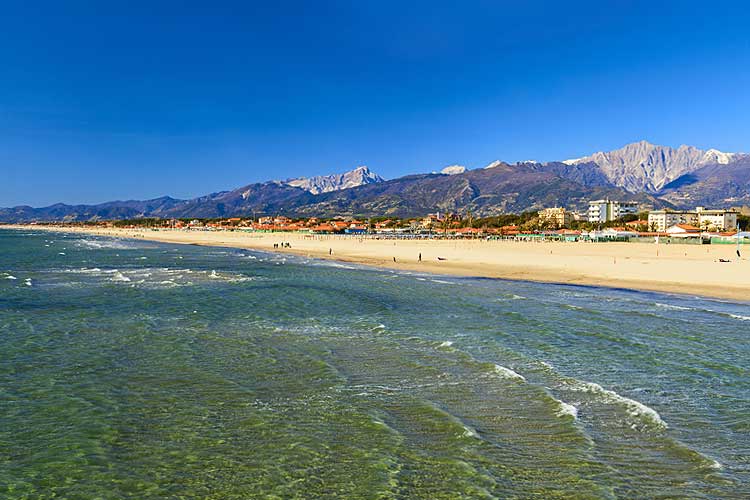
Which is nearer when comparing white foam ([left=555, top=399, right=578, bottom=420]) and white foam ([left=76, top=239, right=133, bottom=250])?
white foam ([left=555, top=399, right=578, bottom=420])

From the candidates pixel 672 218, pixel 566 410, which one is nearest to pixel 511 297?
pixel 566 410

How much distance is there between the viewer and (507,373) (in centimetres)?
1384

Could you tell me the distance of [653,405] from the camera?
37.3 ft

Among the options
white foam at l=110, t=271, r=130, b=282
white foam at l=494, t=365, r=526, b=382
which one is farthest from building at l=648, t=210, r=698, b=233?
white foam at l=494, t=365, r=526, b=382

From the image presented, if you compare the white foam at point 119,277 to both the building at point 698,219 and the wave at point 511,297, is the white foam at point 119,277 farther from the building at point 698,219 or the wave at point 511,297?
the building at point 698,219

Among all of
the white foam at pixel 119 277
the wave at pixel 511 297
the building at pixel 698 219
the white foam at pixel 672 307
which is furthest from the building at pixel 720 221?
the white foam at pixel 119 277

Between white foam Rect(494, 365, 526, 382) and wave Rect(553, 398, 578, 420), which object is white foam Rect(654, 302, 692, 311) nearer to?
white foam Rect(494, 365, 526, 382)

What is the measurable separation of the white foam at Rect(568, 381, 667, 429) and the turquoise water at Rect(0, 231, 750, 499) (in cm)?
6

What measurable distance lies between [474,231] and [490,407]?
152 m

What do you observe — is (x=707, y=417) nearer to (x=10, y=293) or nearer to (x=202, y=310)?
(x=202, y=310)

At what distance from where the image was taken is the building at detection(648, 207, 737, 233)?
162 m

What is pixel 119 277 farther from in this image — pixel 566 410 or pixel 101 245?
pixel 101 245

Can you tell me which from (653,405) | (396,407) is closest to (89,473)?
(396,407)

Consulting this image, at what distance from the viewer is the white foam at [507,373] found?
44.2 feet
